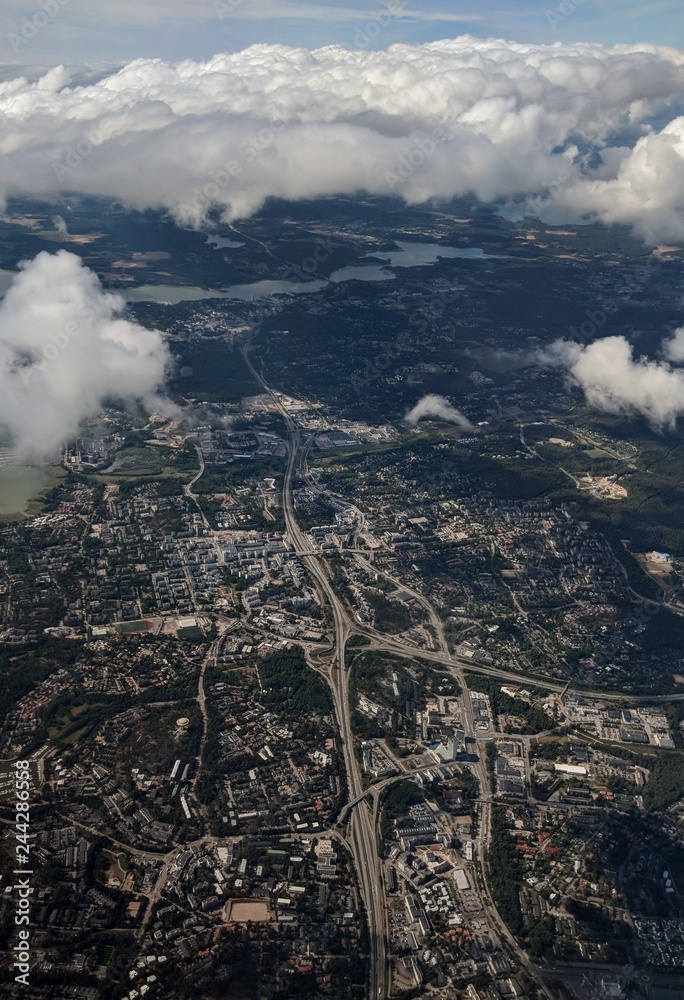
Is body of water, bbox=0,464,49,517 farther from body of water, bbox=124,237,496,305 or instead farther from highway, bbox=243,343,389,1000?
body of water, bbox=124,237,496,305

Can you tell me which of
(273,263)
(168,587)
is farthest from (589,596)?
(273,263)

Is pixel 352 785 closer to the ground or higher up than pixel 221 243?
closer to the ground

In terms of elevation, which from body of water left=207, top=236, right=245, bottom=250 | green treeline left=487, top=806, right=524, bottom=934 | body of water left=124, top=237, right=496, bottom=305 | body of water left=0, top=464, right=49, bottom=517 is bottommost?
green treeline left=487, top=806, right=524, bottom=934

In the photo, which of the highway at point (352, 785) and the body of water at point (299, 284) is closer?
the highway at point (352, 785)

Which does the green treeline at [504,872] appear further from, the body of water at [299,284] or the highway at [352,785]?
the body of water at [299,284]

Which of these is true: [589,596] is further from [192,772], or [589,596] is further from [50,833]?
[50,833]

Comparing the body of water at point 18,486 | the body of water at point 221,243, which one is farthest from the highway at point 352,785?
the body of water at point 221,243

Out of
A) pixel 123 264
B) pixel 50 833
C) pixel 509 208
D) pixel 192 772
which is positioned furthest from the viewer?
pixel 509 208

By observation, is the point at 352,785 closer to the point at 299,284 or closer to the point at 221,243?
the point at 299,284

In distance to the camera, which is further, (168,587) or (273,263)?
(273,263)

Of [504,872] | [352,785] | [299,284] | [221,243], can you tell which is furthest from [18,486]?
[221,243]

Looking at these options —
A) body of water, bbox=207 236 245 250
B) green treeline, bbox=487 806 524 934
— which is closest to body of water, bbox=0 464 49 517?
green treeline, bbox=487 806 524 934
